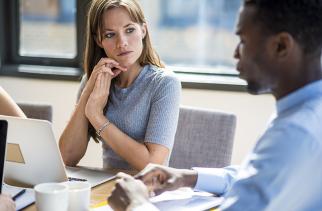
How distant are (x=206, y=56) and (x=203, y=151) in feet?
4.05

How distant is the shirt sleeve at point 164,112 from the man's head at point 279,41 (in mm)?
783

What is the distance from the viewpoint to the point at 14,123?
1408mm

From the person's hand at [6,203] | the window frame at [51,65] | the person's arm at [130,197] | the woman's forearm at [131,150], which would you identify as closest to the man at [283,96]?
the person's arm at [130,197]

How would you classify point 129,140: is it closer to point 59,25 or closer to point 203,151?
point 203,151

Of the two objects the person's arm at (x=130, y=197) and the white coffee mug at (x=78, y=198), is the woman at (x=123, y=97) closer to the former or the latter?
the white coffee mug at (x=78, y=198)

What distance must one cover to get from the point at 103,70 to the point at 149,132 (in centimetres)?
31

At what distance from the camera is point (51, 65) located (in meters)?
3.38

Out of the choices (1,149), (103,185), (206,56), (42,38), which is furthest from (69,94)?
(1,149)

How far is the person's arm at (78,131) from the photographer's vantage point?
189 centimetres

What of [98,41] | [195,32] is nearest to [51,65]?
[195,32]

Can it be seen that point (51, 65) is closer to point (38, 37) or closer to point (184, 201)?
point (38, 37)

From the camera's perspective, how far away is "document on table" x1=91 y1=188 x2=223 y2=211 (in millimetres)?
1382

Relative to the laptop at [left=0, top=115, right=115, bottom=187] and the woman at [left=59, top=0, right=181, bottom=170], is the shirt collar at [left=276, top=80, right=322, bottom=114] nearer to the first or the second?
the laptop at [left=0, top=115, right=115, bottom=187]

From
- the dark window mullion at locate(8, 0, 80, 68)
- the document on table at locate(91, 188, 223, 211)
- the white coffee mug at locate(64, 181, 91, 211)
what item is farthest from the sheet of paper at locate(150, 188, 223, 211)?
the dark window mullion at locate(8, 0, 80, 68)
